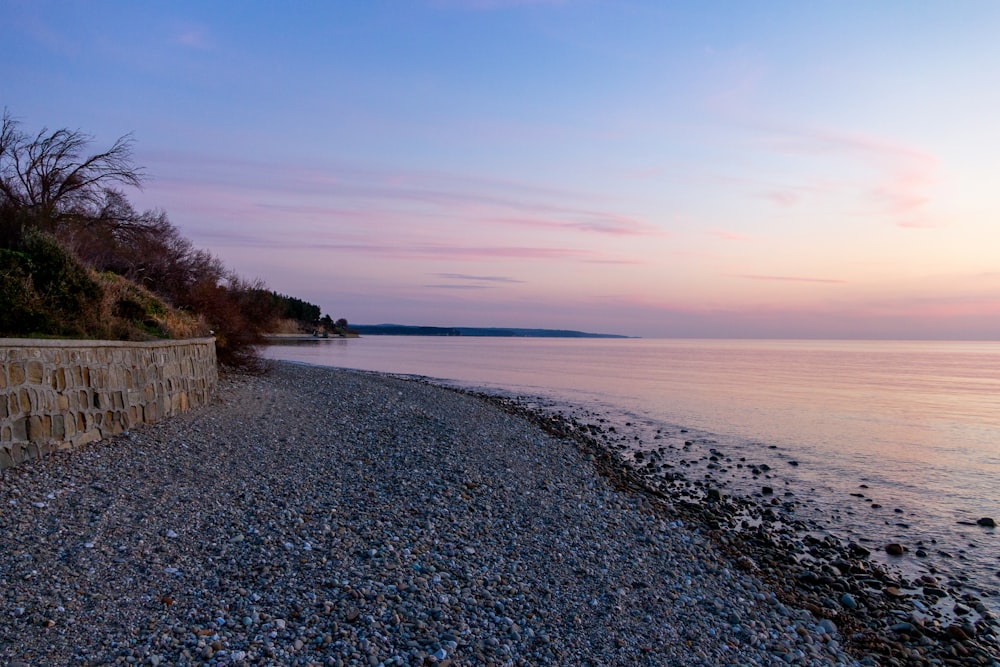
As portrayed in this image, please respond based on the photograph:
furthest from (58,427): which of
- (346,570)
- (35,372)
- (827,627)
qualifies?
(827,627)

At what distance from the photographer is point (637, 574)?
276 inches

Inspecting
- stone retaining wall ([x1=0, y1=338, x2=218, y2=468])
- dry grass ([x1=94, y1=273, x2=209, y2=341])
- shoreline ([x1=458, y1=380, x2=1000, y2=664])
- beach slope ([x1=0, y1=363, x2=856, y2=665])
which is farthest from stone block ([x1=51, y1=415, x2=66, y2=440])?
shoreline ([x1=458, y1=380, x2=1000, y2=664])

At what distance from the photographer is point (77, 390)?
29.8 ft

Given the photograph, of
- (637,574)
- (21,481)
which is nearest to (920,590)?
(637,574)

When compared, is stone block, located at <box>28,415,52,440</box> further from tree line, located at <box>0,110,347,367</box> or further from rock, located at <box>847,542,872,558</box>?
rock, located at <box>847,542,872,558</box>

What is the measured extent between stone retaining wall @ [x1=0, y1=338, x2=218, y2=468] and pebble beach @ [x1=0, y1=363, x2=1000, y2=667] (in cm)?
32

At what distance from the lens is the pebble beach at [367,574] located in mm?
4793

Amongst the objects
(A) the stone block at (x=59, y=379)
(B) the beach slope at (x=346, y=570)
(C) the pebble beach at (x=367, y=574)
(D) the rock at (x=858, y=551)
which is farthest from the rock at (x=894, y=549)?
(A) the stone block at (x=59, y=379)

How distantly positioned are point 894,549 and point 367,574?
7.56 meters

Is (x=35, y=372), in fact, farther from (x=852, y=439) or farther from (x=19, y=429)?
(x=852, y=439)

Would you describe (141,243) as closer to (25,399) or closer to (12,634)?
(25,399)

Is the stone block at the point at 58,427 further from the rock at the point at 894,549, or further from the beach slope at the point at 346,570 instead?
the rock at the point at 894,549

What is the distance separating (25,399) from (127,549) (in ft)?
11.1

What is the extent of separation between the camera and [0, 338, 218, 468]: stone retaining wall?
7.82m
